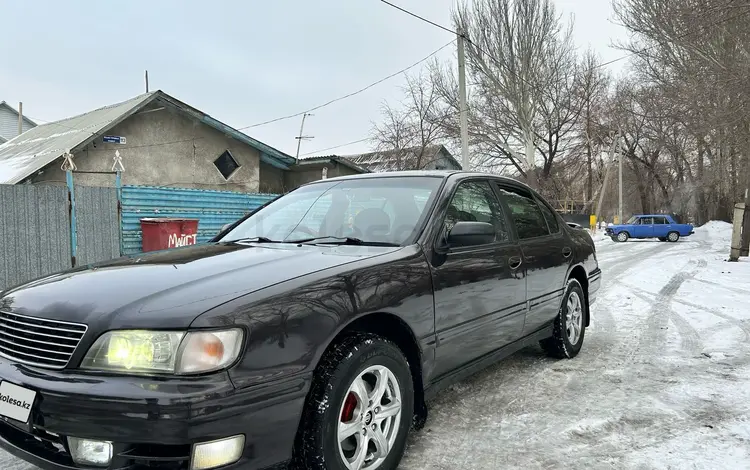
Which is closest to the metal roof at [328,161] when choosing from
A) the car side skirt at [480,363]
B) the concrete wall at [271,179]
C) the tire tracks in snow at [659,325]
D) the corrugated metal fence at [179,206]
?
the concrete wall at [271,179]

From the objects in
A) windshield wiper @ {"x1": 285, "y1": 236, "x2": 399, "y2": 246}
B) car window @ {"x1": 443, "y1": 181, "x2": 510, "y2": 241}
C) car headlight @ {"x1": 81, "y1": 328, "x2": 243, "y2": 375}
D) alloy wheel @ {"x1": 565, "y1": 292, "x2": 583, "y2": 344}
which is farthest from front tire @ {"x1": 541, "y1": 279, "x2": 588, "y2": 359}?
car headlight @ {"x1": 81, "y1": 328, "x2": 243, "y2": 375}

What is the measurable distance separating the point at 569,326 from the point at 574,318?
0.52ft

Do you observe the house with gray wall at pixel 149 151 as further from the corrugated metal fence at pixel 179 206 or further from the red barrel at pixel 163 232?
the red barrel at pixel 163 232

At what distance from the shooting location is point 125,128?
14242mm

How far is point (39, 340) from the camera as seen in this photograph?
1992 mm

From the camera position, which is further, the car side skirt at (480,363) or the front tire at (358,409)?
the car side skirt at (480,363)

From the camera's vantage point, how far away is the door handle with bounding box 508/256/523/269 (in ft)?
11.6

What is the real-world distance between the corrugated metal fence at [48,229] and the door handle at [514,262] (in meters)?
6.87

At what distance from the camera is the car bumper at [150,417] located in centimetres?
171

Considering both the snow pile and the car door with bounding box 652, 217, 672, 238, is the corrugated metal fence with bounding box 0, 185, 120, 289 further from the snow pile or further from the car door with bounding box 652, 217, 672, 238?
the snow pile

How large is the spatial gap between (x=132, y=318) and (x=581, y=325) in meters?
4.19

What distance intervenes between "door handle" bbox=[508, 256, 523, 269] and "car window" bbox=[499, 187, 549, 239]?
0.82ft

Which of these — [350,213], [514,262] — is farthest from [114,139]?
[514,262]

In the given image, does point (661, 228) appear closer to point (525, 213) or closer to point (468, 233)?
point (525, 213)
